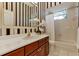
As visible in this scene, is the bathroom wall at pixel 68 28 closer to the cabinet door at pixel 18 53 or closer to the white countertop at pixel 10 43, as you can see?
the white countertop at pixel 10 43

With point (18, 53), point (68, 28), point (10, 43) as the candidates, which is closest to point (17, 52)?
point (18, 53)

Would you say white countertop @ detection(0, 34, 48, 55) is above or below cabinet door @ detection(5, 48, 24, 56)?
above

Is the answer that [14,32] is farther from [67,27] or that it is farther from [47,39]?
[67,27]

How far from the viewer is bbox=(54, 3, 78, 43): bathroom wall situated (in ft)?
6.27

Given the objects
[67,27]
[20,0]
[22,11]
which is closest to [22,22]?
[22,11]

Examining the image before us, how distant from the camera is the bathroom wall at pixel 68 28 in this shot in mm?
1912

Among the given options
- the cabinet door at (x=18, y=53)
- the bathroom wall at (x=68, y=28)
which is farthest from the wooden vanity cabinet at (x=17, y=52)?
the bathroom wall at (x=68, y=28)

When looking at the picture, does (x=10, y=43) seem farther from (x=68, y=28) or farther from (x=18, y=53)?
(x=68, y=28)

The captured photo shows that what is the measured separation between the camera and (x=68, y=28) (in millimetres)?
2234

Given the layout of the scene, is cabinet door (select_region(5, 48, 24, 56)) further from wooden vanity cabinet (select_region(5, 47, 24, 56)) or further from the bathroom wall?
the bathroom wall

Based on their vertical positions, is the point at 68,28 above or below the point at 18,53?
above

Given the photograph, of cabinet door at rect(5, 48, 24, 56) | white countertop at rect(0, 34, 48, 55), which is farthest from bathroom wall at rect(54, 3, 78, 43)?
cabinet door at rect(5, 48, 24, 56)

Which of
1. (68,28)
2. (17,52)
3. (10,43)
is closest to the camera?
(17,52)

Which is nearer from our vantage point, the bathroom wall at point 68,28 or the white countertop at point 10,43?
the white countertop at point 10,43
